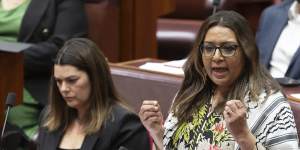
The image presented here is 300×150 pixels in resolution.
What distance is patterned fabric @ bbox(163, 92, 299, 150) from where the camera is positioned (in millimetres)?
1283

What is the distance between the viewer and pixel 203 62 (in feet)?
4.54

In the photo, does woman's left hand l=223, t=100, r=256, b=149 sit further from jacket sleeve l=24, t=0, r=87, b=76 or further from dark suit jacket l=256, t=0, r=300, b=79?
jacket sleeve l=24, t=0, r=87, b=76

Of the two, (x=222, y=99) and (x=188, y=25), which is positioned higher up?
(x=222, y=99)

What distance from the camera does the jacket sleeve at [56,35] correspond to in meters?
2.03

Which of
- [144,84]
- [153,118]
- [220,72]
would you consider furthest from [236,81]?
[144,84]

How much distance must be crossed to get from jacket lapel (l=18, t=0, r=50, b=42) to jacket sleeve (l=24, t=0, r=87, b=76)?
0.05 feet


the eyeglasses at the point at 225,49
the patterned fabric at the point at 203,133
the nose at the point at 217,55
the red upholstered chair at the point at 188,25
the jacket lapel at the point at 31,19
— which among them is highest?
the eyeglasses at the point at 225,49

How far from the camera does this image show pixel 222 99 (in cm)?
138

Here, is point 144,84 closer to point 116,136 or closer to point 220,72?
point 116,136

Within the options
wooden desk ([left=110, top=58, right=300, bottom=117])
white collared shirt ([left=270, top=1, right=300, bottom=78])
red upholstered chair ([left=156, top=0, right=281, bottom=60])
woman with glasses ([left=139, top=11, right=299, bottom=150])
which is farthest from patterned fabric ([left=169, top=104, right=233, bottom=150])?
red upholstered chair ([left=156, top=0, right=281, bottom=60])

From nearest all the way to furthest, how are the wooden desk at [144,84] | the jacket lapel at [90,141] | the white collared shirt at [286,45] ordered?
the jacket lapel at [90,141]
the wooden desk at [144,84]
the white collared shirt at [286,45]

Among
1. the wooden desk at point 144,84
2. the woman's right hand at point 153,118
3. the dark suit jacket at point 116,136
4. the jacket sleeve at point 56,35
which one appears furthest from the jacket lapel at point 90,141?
the jacket sleeve at point 56,35

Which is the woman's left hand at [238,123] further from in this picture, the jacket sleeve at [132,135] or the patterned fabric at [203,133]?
the jacket sleeve at [132,135]

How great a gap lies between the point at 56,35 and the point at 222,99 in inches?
30.3
